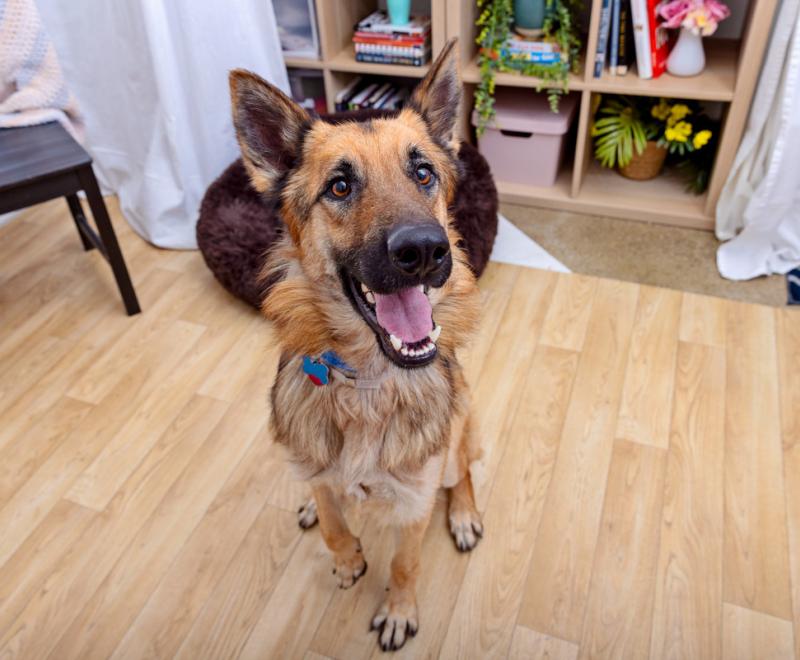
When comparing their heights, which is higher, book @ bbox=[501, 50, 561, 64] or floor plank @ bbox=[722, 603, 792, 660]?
book @ bbox=[501, 50, 561, 64]

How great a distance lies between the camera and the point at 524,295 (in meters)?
2.46

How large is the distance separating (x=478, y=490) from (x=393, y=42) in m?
1.96

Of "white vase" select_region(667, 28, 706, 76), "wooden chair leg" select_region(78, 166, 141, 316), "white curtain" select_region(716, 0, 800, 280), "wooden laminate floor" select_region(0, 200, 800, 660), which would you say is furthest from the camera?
"white vase" select_region(667, 28, 706, 76)

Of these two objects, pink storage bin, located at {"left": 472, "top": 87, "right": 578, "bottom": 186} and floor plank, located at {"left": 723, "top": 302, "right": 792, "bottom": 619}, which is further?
pink storage bin, located at {"left": 472, "top": 87, "right": 578, "bottom": 186}

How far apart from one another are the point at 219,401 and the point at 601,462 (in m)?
1.22

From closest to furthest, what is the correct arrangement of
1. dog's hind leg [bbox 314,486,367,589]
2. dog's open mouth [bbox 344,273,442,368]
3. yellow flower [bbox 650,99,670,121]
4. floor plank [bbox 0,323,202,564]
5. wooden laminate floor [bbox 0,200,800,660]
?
1. dog's open mouth [bbox 344,273,442,368]
2. dog's hind leg [bbox 314,486,367,589]
3. wooden laminate floor [bbox 0,200,800,660]
4. floor plank [bbox 0,323,202,564]
5. yellow flower [bbox 650,99,670,121]

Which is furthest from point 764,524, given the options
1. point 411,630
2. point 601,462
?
point 411,630

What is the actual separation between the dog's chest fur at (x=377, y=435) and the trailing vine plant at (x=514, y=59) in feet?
5.73

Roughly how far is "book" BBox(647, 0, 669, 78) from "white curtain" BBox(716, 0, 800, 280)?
0.37 metres

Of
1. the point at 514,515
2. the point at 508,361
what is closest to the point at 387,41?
the point at 508,361

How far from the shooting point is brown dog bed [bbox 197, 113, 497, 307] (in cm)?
231

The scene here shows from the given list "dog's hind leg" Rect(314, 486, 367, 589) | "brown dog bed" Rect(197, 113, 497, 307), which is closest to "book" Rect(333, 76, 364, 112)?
"brown dog bed" Rect(197, 113, 497, 307)

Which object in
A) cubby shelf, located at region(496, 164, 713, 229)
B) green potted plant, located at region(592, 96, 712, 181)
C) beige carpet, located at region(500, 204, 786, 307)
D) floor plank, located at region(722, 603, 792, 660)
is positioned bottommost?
floor plank, located at region(722, 603, 792, 660)

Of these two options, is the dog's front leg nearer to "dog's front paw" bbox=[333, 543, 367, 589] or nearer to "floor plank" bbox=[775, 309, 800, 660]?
"dog's front paw" bbox=[333, 543, 367, 589]
